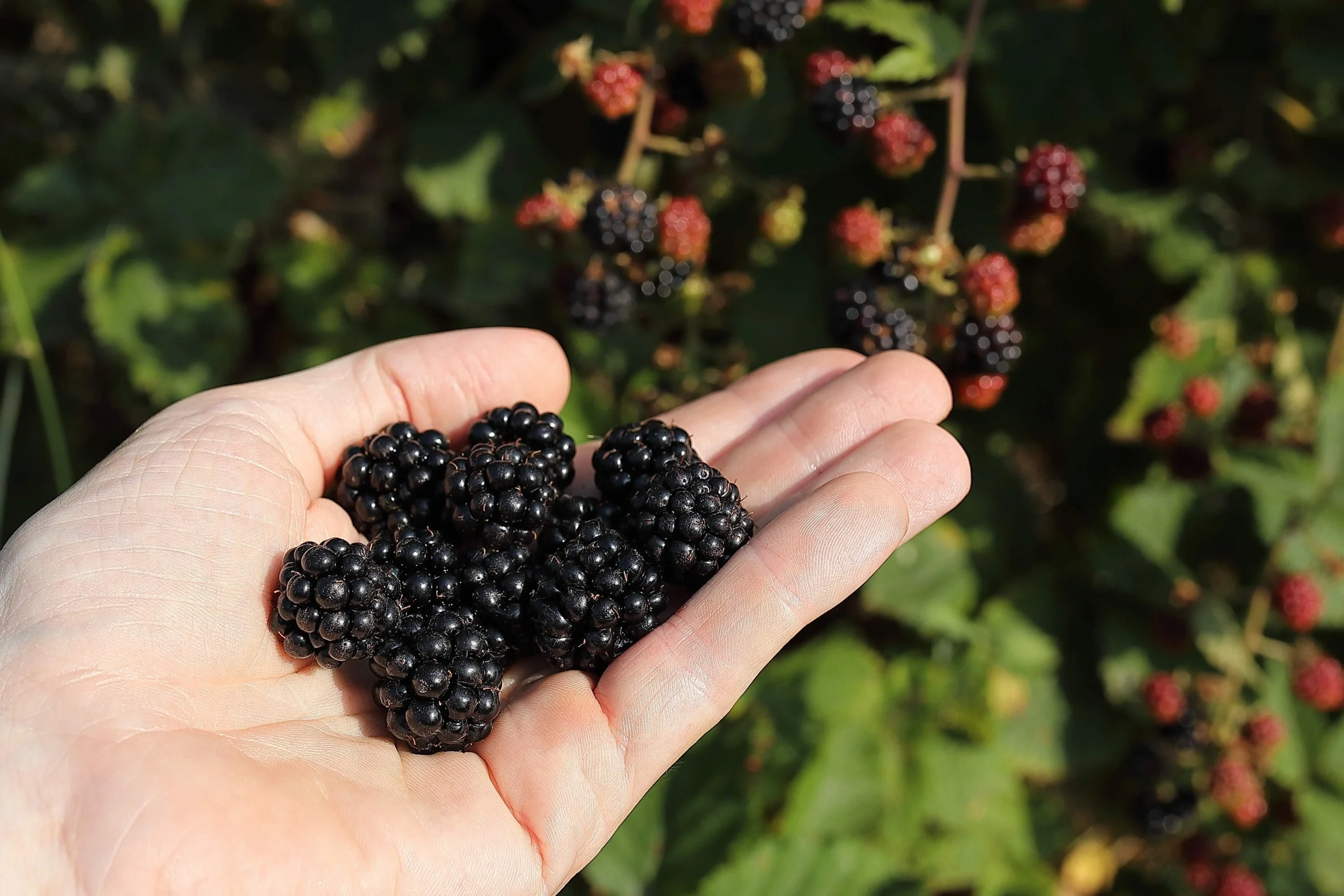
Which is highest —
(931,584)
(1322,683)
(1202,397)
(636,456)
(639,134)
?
(639,134)

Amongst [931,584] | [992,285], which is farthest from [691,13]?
[931,584]

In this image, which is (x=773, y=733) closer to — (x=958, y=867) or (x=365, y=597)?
(x=958, y=867)

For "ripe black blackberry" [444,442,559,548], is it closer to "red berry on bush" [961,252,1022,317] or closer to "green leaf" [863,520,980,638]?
"red berry on bush" [961,252,1022,317]

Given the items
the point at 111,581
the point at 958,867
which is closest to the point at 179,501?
the point at 111,581

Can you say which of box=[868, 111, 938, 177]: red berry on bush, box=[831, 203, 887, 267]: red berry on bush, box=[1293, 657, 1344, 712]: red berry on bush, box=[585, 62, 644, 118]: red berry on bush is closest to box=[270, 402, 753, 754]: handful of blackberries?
box=[831, 203, 887, 267]: red berry on bush

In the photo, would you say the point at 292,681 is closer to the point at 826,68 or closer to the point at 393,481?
the point at 393,481

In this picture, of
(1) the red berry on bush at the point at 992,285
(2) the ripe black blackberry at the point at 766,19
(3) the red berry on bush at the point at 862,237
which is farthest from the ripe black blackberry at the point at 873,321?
(2) the ripe black blackberry at the point at 766,19

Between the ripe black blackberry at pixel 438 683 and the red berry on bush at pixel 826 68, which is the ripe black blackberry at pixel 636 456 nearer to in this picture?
the ripe black blackberry at pixel 438 683
